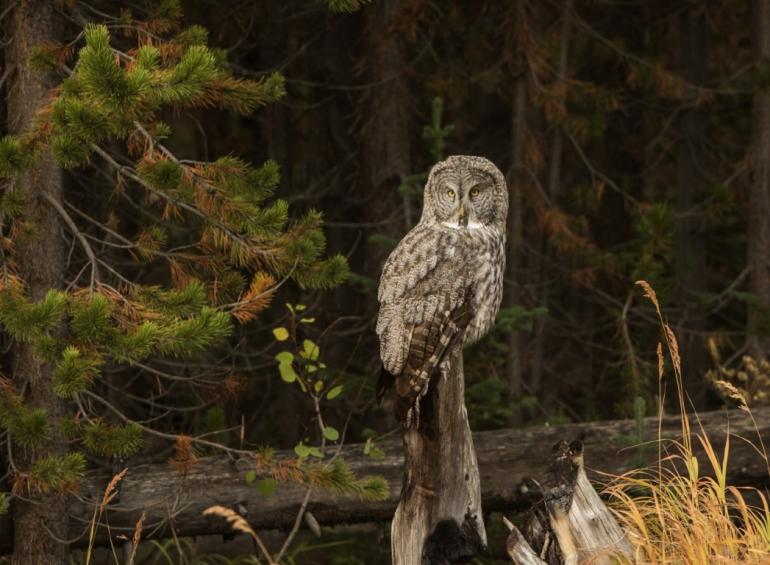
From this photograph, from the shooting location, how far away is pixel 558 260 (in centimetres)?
1232

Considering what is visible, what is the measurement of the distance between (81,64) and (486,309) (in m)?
2.20

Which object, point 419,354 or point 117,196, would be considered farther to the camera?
point 117,196

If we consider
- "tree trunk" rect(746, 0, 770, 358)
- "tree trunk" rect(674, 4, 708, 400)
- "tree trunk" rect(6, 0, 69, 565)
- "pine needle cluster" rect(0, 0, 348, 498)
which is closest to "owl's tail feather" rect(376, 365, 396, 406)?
"pine needle cluster" rect(0, 0, 348, 498)

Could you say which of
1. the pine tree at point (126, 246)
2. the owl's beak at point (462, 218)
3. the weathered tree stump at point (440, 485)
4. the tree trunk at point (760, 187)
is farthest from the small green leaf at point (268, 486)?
the tree trunk at point (760, 187)

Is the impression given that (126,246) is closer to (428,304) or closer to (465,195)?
(428,304)

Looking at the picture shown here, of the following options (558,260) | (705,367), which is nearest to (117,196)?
(558,260)

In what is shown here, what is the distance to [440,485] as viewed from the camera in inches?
236

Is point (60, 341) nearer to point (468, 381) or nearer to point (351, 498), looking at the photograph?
point (351, 498)

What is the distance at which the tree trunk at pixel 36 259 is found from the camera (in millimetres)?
6629

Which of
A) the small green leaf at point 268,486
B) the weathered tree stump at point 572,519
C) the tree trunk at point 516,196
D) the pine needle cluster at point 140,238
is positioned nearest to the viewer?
the weathered tree stump at point 572,519

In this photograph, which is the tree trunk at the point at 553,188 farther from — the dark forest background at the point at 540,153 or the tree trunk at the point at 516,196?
the tree trunk at the point at 516,196

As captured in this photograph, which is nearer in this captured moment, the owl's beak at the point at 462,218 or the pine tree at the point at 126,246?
the pine tree at the point at 126,246

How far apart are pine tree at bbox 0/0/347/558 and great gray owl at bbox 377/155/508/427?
1.34 ft

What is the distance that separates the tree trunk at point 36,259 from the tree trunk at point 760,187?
6.01 m
